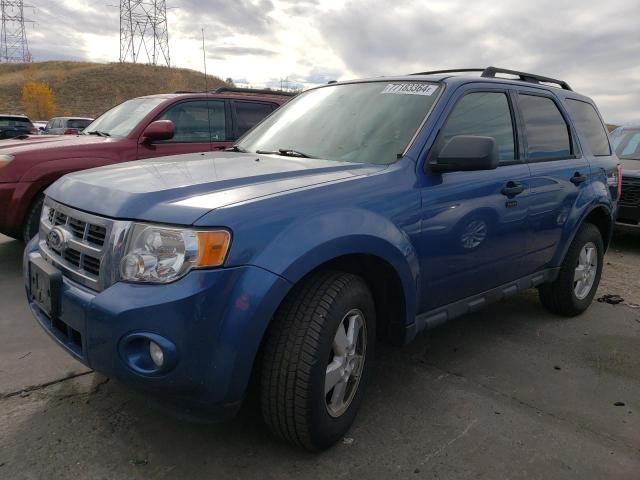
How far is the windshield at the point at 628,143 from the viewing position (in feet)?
26.3

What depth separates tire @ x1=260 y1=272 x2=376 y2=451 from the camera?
A: 2.13m

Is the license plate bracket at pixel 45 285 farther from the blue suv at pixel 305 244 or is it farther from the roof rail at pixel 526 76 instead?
the roof rail at pixel 526 76

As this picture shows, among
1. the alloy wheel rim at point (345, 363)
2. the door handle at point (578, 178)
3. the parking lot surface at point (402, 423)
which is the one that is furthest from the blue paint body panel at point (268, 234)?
the door handle at point (578, 178)

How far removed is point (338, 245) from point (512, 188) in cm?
158

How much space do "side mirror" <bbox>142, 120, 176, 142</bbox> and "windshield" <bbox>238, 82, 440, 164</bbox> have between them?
72.7 inches

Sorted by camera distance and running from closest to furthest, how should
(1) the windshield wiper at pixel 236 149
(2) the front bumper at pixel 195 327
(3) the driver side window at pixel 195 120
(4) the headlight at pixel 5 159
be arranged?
(2) the front bumper at pixel 195 327, (1) the windshield wiper at pixel 236 149, (4) the headlight at pixel 5 159, (3) the driver side window at pixel 195 120

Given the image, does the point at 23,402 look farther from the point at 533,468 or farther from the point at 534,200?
the point at 534,200

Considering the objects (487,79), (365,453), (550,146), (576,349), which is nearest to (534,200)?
(550,146)

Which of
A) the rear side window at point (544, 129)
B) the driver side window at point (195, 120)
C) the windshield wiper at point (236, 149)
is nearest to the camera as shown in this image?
the windshield wiper at point (236, 149)

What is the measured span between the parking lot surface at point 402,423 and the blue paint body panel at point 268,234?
448 millimetres

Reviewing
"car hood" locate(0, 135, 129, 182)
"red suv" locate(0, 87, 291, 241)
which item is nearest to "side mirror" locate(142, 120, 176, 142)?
"red suv" locate(0, 87, 291, 241)

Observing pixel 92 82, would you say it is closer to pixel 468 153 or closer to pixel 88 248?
pixel 88 248

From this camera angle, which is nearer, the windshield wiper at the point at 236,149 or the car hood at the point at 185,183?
the car hood at the point at 185,183

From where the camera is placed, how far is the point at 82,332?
2.09 m
